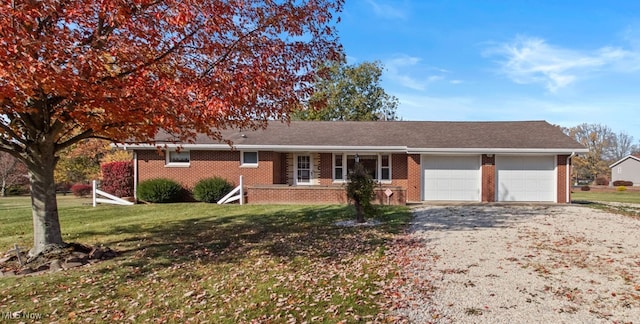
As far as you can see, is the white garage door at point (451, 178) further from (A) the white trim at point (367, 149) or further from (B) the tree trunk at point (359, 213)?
(B) the tree trunk at point (359, 213)

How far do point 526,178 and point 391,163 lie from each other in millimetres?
5955

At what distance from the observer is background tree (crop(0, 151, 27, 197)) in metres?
33.2

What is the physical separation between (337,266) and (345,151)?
12.0m

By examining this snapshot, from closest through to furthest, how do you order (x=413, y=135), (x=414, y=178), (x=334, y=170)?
1. (x=414, y=178)
2. (x=334, y=170)
3. (x=413, y=135)

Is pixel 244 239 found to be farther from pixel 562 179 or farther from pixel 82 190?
pixel 82 190

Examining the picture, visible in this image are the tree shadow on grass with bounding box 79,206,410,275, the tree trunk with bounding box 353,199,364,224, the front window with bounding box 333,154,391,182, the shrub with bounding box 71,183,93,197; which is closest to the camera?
the tree shadow on grass with bounding box 79,206,410,275

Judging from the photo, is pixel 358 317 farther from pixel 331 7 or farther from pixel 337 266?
pixel 331 7

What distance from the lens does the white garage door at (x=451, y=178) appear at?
17500mm

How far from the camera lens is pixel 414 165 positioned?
17.5 m

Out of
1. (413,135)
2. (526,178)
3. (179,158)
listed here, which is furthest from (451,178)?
(179,158)

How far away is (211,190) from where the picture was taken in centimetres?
1727

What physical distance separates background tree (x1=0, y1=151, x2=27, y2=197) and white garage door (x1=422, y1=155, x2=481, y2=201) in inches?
1342

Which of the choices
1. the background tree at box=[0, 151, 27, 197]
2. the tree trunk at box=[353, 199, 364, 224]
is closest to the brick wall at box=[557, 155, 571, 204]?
the tree trunk at box=[353, 199, 364, 224]

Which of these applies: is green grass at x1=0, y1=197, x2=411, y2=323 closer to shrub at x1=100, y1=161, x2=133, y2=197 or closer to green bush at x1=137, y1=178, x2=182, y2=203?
green bush at x1=137, y1=178, x2=182, y2=203
